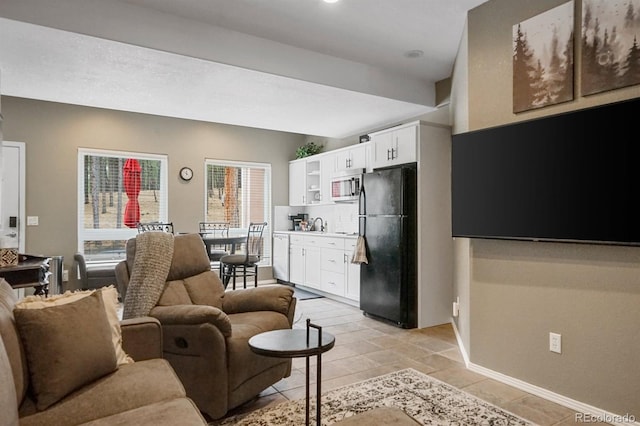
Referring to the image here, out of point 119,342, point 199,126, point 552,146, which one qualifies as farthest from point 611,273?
point 199,126

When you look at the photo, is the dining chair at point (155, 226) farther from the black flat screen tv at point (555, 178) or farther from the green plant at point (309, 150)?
the black flat screen tv at point (555, 178)

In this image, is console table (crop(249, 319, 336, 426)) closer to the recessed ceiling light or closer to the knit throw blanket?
the knit throw blanket

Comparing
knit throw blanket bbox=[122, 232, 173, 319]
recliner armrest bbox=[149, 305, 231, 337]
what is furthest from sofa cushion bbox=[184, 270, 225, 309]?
recliner armrest bbox=[149, 305, 231, 337]

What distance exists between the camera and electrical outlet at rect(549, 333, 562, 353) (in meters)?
2.58

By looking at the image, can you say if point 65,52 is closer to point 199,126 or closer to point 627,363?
point 199,126

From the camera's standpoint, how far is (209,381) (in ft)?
7.59

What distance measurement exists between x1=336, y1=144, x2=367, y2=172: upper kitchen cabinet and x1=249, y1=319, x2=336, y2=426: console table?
12.6 ft

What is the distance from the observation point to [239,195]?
7145mm

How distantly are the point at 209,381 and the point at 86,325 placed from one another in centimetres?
84

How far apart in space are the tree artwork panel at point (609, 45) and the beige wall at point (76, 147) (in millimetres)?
5537

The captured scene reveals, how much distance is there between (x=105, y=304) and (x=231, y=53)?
244cm

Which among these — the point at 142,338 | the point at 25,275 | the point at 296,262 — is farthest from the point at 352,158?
the point at 142,338

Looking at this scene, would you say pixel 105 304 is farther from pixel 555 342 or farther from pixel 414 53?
pixel 414 53

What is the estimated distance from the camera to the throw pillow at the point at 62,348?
157 centimetres
